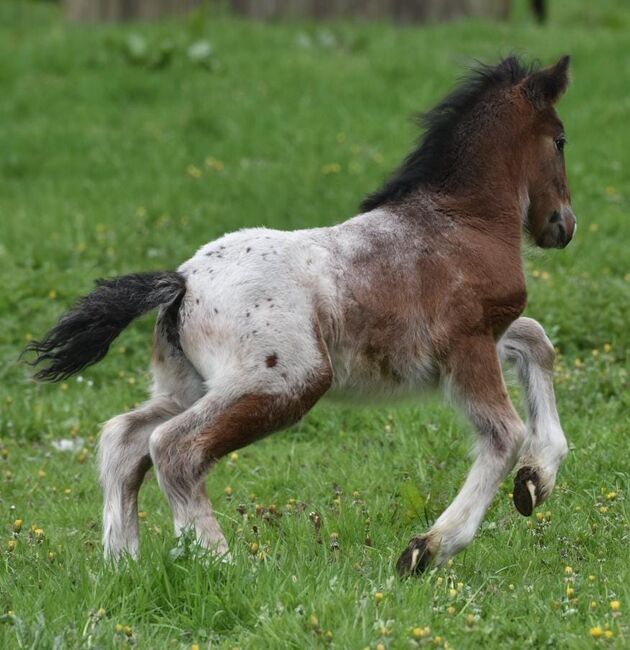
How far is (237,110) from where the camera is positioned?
44.2 feet

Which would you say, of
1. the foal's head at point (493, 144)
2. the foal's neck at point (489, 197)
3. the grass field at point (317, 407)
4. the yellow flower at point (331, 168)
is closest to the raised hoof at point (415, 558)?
the grass field at point (317, 407)

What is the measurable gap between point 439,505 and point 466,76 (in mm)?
2054

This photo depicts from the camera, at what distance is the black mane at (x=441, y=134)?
605 centimetres

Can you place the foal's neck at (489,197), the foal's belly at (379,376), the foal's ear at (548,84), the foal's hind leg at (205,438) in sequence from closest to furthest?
the foal's hind leg at (205,438) → the foal's belly at (379,376) → the foal's neck at (489,197) → the foal's ear at (548,84)

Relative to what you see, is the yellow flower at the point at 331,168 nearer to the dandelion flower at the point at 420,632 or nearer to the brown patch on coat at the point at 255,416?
the brown patch on coat at the point at 255,416

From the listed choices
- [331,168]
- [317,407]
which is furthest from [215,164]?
[317,407]

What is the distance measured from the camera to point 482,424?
554 centimetres

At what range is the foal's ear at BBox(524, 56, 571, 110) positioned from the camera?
6.02 meters

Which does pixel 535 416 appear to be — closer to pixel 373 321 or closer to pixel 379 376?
pixel 379 376

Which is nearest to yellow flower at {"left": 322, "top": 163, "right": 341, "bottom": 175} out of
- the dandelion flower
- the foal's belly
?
the foal's belly

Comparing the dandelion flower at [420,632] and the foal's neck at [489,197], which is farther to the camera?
the foal's neck at [489,197]

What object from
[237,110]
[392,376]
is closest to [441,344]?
[392,376]

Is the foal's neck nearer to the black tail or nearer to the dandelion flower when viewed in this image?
the black tail

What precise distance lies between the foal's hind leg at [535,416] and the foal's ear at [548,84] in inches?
41.5
